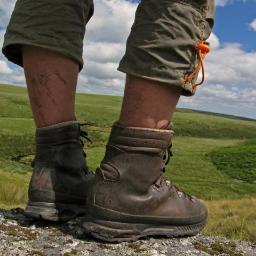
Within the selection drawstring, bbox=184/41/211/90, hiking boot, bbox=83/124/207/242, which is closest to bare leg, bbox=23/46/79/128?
hiking boot, bbox=83/124/207/242

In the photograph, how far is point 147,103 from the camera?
9.88 feet

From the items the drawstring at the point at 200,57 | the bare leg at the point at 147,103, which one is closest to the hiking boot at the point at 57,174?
the bare leg at the point at 147,103

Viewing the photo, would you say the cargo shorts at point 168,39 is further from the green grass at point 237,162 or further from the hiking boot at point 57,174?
the green grass at point 237,162

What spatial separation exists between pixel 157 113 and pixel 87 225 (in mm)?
852

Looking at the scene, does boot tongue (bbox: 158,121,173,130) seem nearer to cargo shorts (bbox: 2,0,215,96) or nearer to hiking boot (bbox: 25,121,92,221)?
cargo shorts (bbox: 2,0,215,96)

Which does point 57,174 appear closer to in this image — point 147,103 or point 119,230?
A: point 119,230

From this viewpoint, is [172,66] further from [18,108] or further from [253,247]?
[18,108]

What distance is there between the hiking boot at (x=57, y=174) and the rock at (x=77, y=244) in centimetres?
12

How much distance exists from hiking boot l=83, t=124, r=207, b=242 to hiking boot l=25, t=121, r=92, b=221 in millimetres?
329

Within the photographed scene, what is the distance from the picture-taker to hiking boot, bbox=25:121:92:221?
11.3ft

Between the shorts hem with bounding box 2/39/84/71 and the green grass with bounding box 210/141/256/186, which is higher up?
the shorts hem with bounding box 2/39/84/71

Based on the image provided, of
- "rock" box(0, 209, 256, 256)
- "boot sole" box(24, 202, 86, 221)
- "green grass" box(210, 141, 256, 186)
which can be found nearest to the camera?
"rock" box(0, 209, 256, 256)

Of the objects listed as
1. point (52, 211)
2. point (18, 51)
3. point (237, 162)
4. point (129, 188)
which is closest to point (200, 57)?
point (129, 188)

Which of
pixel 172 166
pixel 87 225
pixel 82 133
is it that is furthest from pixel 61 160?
pixel 172 166
